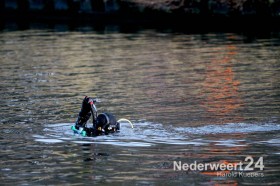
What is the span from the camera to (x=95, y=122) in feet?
85.8

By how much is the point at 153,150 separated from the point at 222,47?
31.2m

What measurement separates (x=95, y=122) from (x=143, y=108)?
6.17 meters

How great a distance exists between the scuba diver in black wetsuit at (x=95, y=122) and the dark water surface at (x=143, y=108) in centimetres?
30

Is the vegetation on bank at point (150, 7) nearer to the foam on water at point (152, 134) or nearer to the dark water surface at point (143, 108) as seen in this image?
the dark water surface at point (143, 108)

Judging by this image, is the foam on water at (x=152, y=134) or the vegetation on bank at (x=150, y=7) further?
the vegetation on bank at (x=150, y=7)

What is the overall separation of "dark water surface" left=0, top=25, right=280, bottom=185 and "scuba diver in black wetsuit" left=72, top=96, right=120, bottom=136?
0.97ft

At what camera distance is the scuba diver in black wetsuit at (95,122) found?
26.0 m

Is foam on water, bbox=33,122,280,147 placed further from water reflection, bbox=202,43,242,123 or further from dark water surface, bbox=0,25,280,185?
water reflection, bbox=202,43,242,123

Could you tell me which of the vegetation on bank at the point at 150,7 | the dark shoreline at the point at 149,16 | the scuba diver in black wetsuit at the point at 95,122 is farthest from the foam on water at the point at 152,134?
the vegetation on bank at the point at 150,7

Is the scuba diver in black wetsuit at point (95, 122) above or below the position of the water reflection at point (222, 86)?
above

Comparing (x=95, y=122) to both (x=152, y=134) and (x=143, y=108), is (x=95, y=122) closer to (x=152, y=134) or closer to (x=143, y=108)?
(x=152, y=134)

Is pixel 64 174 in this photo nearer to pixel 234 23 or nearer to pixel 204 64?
pixel 204 64

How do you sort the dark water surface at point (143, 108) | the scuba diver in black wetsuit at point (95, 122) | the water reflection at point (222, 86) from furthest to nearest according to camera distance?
the water reflection at point (222, 86)
the scuba diver in black wetsuit at point (95, 122)
the dark water surface at point (143, 108)

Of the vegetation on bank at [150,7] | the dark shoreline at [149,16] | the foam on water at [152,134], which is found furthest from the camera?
the vegetation on bank at [150,7]
